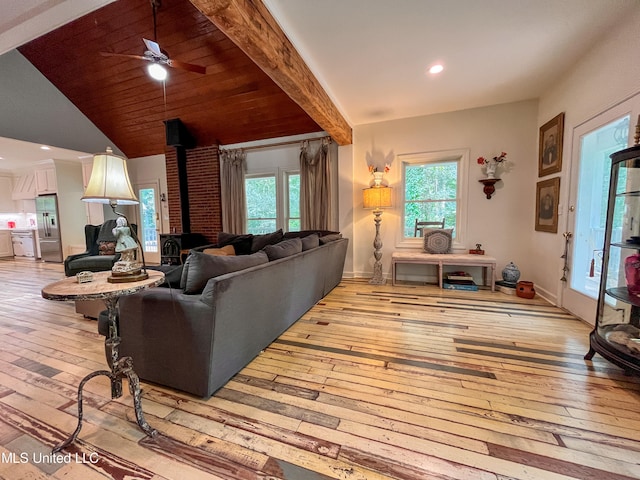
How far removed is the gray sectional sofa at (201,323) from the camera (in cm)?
150

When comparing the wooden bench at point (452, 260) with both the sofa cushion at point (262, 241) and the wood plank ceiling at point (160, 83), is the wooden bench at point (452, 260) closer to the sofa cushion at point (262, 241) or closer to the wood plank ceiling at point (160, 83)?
the sofa cushion at point (262, 241)

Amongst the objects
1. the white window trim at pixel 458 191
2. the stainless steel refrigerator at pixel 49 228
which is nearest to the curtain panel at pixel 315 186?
the white window trim at pixel 458 191

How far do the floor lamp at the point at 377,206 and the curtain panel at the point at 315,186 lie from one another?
797 millimetres

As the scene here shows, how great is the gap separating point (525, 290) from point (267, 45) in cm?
406

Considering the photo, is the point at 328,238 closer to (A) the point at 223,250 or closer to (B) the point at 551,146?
(A) the point at 223,250

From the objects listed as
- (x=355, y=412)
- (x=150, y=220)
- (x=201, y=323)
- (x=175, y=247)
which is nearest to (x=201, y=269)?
(x=201, y=323)

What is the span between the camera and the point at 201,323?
148cm

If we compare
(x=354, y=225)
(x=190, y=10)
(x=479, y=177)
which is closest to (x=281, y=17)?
(x=190, y=10)

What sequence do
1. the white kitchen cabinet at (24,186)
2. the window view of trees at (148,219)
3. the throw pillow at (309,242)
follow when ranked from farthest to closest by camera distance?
the white kitchen cabinet at (24,186) < the window view of trees at (148,219) < the throw pillow at (309,242)

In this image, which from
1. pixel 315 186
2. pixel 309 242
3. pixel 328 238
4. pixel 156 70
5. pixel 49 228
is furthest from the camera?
pixel 49 228

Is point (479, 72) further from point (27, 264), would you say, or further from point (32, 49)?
point (27, 264)

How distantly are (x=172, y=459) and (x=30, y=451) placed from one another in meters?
0.73

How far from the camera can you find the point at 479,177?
3990mm

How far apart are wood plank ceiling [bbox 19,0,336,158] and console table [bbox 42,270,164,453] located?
3309mm
